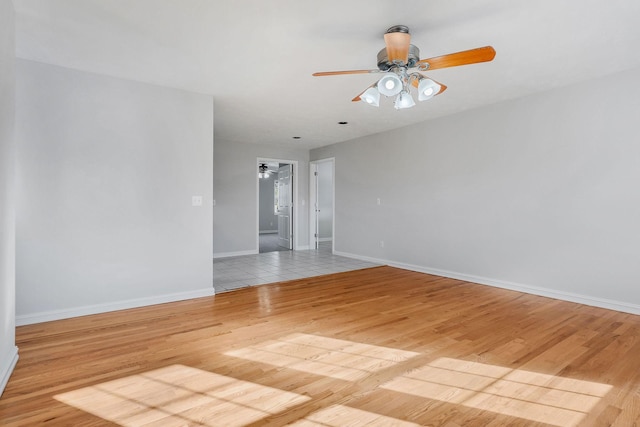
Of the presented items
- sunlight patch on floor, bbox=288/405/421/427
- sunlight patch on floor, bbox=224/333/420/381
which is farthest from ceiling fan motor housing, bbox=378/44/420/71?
sunlight patch on floor, bbox=288/405/421/427

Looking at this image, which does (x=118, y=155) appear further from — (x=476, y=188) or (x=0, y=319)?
(x=476, y=188)

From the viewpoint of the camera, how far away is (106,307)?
10.9ft

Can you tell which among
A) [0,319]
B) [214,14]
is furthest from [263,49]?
[0,319]

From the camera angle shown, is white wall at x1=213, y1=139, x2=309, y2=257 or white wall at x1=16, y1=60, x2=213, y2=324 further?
white wall at x1=213, y1=139, x2=309, y2=257

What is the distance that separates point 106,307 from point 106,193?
1200mm

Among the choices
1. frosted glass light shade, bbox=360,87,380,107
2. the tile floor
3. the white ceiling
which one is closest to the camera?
the white ceiling

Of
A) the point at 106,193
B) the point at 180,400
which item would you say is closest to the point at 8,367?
the point at 180,400

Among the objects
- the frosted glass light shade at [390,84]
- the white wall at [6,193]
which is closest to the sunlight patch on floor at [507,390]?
the frosted glass light shade at [390,84]

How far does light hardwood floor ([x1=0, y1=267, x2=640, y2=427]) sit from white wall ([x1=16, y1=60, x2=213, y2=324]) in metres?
0.34

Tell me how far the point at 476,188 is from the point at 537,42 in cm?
220

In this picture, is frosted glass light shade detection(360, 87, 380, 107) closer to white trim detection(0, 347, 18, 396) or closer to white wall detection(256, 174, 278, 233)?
white trim detection(0, 347, 18, 396)

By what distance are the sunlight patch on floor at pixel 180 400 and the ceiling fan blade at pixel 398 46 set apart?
2.42m

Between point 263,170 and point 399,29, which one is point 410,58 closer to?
point 399,29

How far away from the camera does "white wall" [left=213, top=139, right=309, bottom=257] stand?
6723 mm
